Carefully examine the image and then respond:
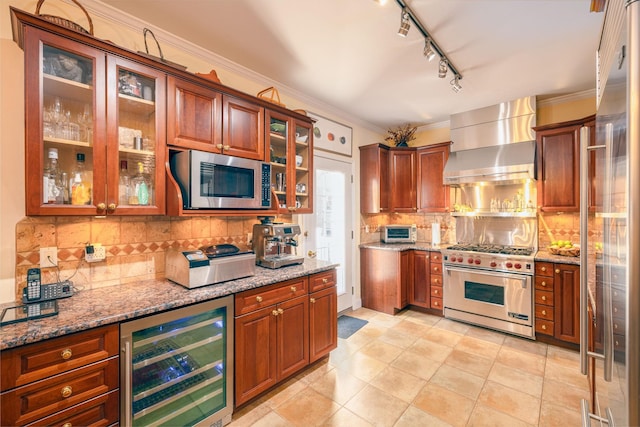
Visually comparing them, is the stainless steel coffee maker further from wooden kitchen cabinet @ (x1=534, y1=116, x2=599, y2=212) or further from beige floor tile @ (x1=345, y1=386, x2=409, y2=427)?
wooden kitchen cabinet @ (x1=534, y1=116, x2=599, y2=212)

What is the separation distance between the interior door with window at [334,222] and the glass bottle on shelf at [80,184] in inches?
81.4

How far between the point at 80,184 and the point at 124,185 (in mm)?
217

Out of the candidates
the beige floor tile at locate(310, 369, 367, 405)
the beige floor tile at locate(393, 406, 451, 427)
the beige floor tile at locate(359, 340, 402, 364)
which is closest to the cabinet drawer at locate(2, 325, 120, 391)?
the beige floor tile at locate(310, 369, 367, 405)

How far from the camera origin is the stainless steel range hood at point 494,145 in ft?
11.0

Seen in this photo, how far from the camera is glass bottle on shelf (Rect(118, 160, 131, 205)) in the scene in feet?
5.76

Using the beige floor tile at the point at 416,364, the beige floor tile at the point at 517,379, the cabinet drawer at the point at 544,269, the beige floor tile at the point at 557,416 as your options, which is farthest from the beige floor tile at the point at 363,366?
the cabinet drawer at the point at 544,269

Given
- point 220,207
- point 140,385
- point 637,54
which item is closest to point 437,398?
point 140,385

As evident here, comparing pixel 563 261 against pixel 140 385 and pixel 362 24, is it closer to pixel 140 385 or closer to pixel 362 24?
pixel 362 24

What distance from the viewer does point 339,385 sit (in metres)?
2.34

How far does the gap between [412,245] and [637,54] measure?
373 cm

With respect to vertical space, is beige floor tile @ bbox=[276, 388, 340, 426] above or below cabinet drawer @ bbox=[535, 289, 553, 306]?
below

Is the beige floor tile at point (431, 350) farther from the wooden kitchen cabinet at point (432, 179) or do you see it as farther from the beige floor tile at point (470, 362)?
the wooden kitchen cabinet at point (432, 179)

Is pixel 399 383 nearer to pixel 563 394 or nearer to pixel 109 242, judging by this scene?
pixel 563 394

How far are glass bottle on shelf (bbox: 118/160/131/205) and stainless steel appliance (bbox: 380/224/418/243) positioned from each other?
11.5 feet
